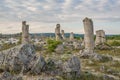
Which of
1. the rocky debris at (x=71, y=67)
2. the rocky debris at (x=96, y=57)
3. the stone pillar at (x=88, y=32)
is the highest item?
the stone pillar at (x=88, y=32)

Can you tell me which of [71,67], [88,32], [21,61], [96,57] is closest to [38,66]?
[21,61]

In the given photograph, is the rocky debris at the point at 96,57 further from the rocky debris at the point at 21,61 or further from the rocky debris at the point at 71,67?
the rocky debris at the point at 21,61

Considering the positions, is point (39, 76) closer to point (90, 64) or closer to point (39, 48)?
point (90, 64)

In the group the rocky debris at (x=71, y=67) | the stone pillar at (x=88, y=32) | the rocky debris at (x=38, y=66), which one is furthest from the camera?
the stone pillar at (x=88, y=32)

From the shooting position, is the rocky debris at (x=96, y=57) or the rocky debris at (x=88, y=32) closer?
the rocky debris at (x=96, y=57)

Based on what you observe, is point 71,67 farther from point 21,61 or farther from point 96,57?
point 96,57

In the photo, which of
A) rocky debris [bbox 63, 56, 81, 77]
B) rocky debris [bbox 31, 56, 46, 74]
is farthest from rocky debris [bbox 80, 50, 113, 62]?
rocky debris [bbox 31, 56, 46, 74]

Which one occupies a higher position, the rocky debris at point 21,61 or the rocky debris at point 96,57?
the rocky debris at point 21,61

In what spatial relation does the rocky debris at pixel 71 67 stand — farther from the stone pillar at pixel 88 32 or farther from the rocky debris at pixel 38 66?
the stone pillar at pixel 88 32

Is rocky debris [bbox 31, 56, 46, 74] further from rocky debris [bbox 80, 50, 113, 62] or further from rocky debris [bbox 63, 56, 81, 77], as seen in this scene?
rocky debris [bbox 80, 50, 113, 62]

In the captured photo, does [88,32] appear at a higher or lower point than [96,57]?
higher

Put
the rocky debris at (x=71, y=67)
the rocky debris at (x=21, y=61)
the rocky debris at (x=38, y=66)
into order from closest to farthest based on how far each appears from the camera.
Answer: the rocky debris at (x=38, y=66) < the rocky debris at (x=21, y=61) < the rocky debris at (x=71, y=67)

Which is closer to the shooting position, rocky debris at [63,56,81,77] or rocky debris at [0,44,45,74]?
rocky debris at [0,44,45,74]

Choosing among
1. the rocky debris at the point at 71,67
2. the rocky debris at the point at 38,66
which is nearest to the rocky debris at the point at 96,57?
the rocky debris at the point at 71,67
